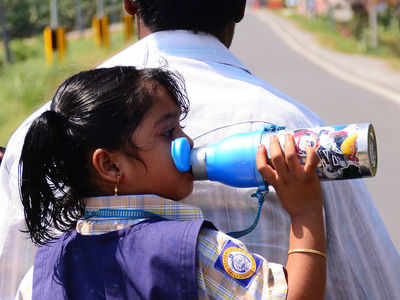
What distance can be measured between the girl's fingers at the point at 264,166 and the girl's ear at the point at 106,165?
300 mm

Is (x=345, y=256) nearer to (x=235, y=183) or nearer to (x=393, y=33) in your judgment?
(x=235, y=183)

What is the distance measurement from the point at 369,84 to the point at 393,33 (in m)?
11.7

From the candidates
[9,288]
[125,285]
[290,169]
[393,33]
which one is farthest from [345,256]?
[393,33]

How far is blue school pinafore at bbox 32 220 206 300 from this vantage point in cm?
136

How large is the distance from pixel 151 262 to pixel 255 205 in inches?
11.6

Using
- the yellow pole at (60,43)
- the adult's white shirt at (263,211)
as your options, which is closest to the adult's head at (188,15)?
the adult's white shirt at (263,211)

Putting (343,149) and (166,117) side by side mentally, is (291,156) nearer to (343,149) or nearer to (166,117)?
(343,149)

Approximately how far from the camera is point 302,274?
138 cm

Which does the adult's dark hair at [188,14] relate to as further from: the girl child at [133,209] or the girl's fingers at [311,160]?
the girl's fingers at [311,160]

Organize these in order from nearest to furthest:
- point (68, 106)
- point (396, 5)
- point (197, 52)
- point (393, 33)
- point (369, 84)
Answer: point (68, 106)
point (197, 52)
point (369, 84)
point (393, 33)
point (396, 5)

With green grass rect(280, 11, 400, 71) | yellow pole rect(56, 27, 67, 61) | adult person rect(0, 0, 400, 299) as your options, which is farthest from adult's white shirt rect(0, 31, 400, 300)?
yellow pole rect(56, 27, 67, 61)

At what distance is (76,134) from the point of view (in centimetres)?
151

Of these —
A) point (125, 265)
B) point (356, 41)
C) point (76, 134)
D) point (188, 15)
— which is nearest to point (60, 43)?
point (356, 41)

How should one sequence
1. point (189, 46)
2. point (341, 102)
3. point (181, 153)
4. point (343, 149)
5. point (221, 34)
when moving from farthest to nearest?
point (341, 102) → point (221, 34) → point (189, 46) → point (181, 153) → point (343, 149)
